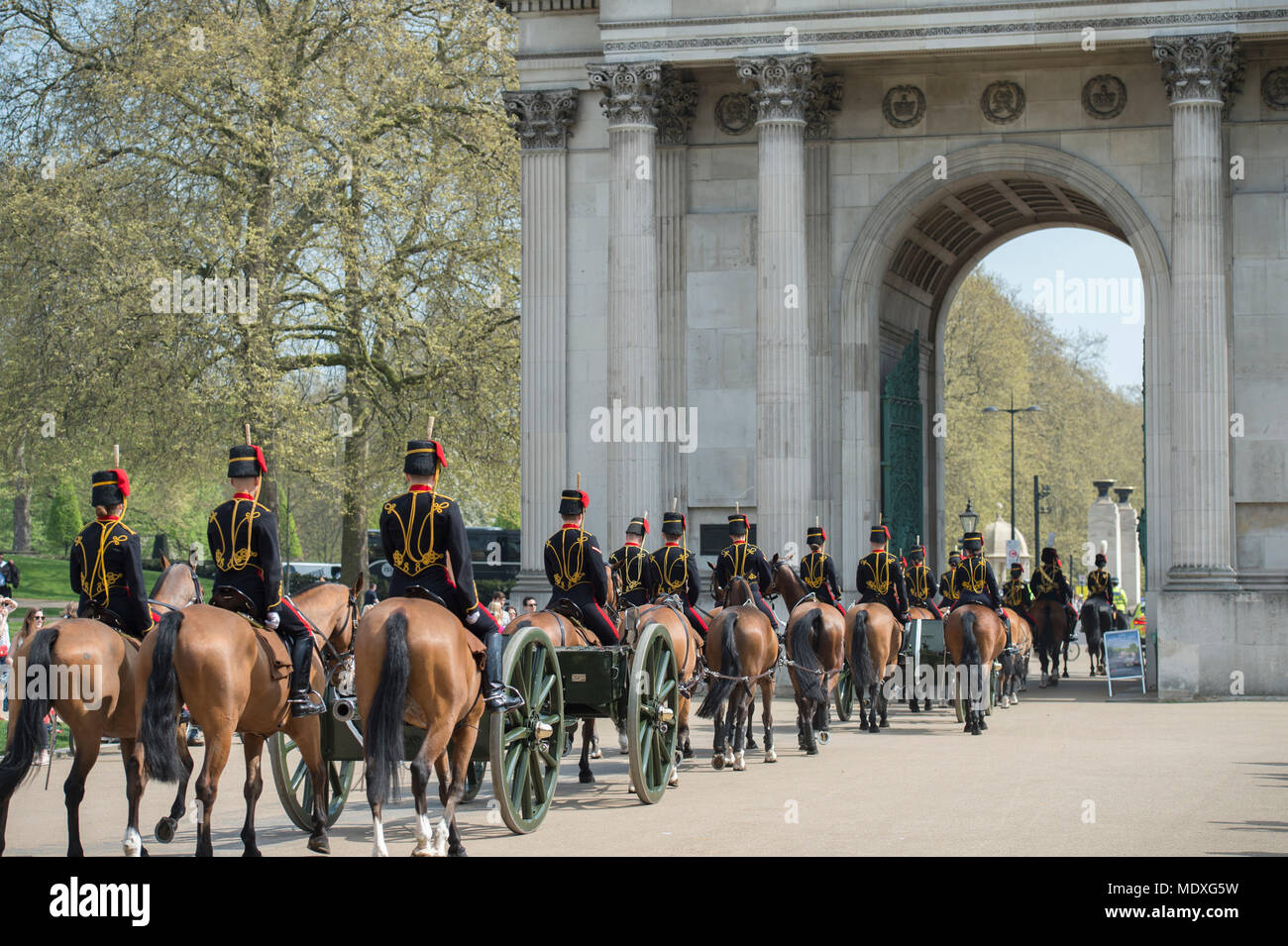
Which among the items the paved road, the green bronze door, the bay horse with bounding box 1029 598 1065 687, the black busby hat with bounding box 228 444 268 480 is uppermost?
the green bronze door

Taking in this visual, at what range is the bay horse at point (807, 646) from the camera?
64.2 ft

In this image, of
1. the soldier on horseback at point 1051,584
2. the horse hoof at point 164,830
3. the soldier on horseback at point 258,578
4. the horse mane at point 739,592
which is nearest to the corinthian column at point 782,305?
the soldier on horseback at point 1051,584

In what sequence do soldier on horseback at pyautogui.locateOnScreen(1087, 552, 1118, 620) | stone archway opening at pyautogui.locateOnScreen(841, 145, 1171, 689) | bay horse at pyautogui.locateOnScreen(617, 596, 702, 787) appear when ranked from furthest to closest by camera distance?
soldier on horseback at pyautogui.locateOnScreen(1087, 552, 1118, 620) → stone archway opening at pyautogui.locateOnScreen(841, 145, 1171, 689) → bay horse at pyautogui.locateOnScreen(617, 596, 702, 787)

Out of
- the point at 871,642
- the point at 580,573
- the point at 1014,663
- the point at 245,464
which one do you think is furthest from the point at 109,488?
the point at 1014,663

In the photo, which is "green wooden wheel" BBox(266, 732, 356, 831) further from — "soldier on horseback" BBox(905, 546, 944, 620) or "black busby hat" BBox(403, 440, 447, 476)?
"soldier on horseback" BBox(905, 546, 944, 620)

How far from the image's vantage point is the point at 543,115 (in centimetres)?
3112

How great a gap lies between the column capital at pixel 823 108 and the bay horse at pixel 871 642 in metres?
11.4

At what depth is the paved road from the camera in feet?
41.1

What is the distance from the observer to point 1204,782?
16547 mm

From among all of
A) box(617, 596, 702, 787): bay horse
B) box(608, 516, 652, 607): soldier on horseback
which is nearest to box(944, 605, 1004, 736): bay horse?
box(617, 596, 702, 787): bay horse

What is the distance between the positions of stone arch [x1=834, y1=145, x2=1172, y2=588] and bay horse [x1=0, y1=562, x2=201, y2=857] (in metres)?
19.9

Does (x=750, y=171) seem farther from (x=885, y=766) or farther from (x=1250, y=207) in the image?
(x=885, y=766)

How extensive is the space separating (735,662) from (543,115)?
51.3ft

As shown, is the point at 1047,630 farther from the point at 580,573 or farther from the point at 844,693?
the point at 580,573
